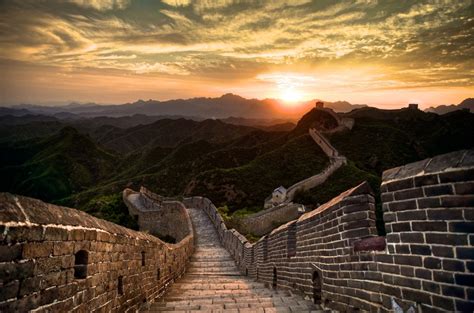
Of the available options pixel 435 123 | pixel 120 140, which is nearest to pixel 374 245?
pixel 435 123

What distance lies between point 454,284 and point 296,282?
487 cm

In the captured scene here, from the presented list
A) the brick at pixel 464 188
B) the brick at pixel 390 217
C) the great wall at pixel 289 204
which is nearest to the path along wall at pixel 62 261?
the brick at pixel 390 217

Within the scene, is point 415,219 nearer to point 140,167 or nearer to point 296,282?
point 296,282

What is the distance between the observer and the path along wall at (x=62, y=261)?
2699 mm

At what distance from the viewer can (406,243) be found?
3441 mm

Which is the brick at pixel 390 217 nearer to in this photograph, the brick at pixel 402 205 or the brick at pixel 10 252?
the brick at pixel 402 205

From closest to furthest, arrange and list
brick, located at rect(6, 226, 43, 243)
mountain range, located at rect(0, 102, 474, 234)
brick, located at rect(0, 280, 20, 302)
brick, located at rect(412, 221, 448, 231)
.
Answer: brick, located at rect(0, 280, 20, 302)
brick, located at rect(6, 226, 43, 243)
brick, located at rect(412, 221, 448, 231)
mountain range, located at rect(0, 102, 474, 234)

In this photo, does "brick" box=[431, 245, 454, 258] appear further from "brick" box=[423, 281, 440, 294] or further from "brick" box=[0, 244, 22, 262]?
"brick" box=[0, 244, 22, 262]

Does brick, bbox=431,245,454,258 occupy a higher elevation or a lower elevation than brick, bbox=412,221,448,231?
lower

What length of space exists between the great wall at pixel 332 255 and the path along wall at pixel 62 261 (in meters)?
0.01

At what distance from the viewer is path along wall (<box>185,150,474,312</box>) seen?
283cm

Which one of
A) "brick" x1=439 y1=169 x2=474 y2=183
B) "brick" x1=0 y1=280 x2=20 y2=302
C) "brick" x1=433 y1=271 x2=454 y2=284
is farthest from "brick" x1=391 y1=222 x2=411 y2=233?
"brick" x1=0 y1=280 x2=20 y2=302

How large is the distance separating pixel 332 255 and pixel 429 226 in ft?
7.42

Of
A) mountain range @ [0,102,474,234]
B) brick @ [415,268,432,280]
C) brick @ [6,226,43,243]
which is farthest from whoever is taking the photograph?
mountain range @ [0,102,474,234]
